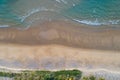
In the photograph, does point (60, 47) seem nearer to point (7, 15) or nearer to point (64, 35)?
point (64, 35)

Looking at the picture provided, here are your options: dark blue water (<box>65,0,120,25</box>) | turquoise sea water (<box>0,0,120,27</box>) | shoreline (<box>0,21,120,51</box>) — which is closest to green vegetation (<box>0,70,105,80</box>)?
shoreline (<box>0,21,120,51</box>)

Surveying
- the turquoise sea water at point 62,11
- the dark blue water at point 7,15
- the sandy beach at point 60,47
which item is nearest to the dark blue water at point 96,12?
the turquoise sea water at point 62,11

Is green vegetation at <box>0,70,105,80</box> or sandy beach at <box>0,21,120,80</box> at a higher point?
sandy beach at <box>0,21,120,80</box>

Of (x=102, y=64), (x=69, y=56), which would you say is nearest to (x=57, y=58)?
(x=69, y=56)

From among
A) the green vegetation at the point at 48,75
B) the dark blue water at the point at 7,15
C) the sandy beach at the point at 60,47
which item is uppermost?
the dark blue water at the point at 7,15

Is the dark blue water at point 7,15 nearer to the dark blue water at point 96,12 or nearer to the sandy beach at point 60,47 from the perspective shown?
the sandy beach at point 60,47

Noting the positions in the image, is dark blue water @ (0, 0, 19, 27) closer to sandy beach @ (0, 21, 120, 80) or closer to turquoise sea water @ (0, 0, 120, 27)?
turquoise sea water @ (0, 0, 120, 27)

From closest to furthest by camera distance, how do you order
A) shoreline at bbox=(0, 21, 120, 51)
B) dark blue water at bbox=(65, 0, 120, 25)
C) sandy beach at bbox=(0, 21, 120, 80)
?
sandy beach at bbox=(0, 21, 120, 80) → shoreline at bbox=(0, 21, 120, 51) → dark blue water at bbox=(65, 0, 120, 25)
